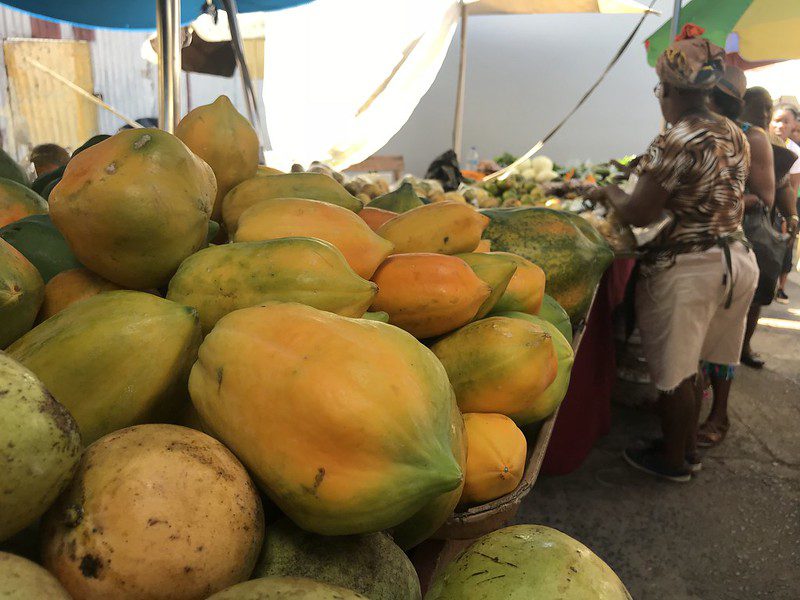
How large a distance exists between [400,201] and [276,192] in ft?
1.44

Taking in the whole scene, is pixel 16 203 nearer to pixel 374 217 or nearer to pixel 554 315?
pixel 374 217

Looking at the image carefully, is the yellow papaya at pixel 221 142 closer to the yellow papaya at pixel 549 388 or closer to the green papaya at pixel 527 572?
the yellow papaya at pixel 549 388

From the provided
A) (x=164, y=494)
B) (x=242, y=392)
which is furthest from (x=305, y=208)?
(x=164, y=494)

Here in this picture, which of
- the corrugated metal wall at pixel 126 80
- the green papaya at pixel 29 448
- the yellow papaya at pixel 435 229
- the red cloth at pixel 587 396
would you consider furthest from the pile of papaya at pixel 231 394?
the corrugated metal wall at pixel 126 80

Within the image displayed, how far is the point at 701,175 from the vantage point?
A: 2.45m

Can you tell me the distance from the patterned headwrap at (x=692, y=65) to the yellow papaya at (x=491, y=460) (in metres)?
2.21

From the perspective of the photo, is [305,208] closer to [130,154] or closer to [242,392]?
[130,154]

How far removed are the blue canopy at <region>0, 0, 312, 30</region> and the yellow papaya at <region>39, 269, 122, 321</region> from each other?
2.31m

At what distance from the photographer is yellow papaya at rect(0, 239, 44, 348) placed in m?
0.66

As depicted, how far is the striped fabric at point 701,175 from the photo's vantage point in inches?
94.8

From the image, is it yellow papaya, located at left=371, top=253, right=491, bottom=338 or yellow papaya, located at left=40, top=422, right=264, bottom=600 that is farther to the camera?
yellow papaya, located at left=371, top=253, right=491, bottom=338

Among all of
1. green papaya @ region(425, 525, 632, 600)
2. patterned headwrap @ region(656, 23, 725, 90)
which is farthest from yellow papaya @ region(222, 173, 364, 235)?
patterned headwrap @ region(656, 23, 725, 90)

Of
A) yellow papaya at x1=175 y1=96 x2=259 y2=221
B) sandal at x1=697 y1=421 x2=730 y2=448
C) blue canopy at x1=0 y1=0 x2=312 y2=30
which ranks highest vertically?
blue canopy at x1=0 y1=0 x2=312 y2=30

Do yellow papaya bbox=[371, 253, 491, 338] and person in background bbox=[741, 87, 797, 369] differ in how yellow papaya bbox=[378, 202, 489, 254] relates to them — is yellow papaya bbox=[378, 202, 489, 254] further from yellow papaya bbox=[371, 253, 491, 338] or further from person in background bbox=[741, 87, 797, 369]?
person in background bbox=[741, 87, 797, 369]
